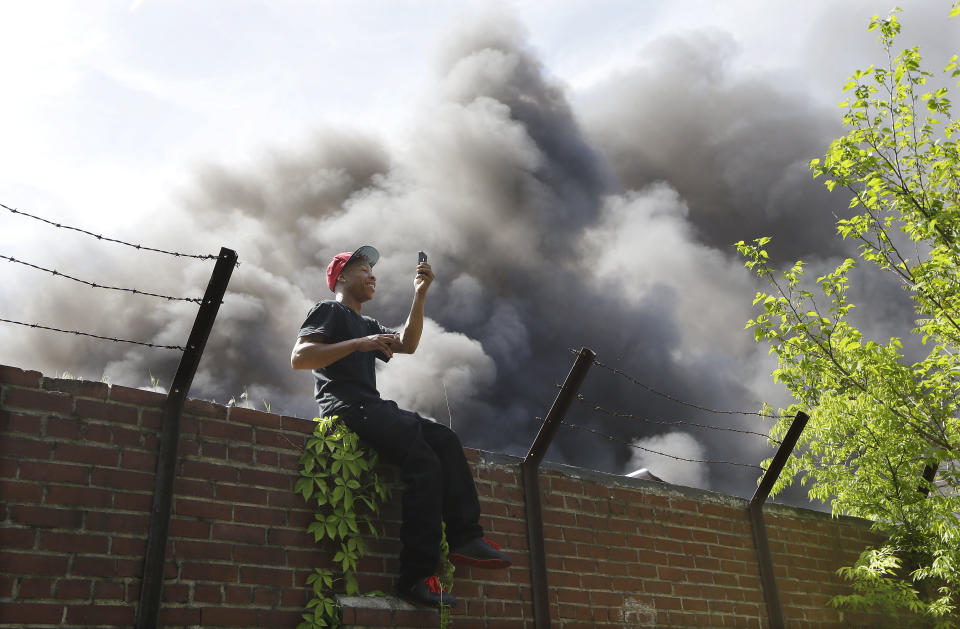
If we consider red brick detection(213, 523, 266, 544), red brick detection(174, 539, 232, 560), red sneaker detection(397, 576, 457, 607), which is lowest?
red sneaker detection(397, 576, 457, 607)

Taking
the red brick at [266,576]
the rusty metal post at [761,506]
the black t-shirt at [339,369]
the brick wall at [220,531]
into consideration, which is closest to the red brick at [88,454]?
the brick wall at [220,531]

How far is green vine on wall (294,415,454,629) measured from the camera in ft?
12.2

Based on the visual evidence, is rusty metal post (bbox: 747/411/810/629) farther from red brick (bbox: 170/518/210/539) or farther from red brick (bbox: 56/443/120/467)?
red brick (bbox: 56/443/120/467)

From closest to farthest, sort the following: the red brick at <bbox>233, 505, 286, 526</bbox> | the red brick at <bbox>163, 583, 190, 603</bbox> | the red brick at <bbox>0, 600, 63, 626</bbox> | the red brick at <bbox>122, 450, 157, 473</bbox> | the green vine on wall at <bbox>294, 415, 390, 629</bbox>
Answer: the red brick at <bbox>0, 600, 63, 626</bbox> → the red brick at <bbox>163, 583, 190, 603</bbox> → the red brick at <bbox>122, 450, 157, 473</bbox> → the red brick at <bbox>233, 505, 286, 526</bbox> → the green vine on wall at <bbox>294, 415, 390, 629</bbox>

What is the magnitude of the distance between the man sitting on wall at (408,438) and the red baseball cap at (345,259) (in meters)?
0.30

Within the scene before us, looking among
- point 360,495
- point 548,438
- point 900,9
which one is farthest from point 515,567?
point 900,9

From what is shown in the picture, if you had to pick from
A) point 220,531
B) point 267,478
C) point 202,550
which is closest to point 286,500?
point 267,478

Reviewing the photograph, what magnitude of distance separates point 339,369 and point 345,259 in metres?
0.68

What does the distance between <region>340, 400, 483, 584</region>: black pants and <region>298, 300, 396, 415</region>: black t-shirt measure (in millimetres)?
75

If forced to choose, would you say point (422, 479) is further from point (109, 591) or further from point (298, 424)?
point (109, 591)

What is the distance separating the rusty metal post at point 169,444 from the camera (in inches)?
127

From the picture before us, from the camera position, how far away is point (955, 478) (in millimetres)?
6789

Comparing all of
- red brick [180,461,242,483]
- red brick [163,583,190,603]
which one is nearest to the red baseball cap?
red brick [180,461,242,483]

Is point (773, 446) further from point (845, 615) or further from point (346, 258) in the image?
point (346, 258)
